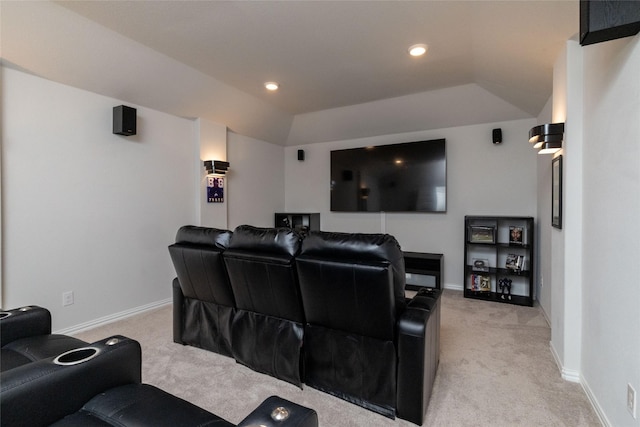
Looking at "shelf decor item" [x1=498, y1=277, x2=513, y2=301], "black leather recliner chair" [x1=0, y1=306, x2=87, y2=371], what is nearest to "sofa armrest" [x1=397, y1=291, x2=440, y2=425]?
"black leather recliner chair" [x1=0, y1=306, x2=87, y2=371]

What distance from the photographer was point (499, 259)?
13.6ft

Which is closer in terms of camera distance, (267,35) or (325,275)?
(325,275)

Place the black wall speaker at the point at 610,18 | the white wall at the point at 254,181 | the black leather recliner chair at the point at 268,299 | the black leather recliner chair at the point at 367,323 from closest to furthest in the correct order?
the black wall speaker at the point at 610,18 < the black leather recliner chair at the point at 367,323 < the black leather recliner chair at the point at 268,299 < the white wall at the point at 254,181

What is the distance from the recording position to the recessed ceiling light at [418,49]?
9.24 feet

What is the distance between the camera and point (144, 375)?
219 centimetres

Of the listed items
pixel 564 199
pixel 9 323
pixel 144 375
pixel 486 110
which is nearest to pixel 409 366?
pixel 564 199

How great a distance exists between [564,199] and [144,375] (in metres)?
3.28

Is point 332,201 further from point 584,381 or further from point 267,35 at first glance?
point 584,381

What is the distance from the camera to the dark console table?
164 inches

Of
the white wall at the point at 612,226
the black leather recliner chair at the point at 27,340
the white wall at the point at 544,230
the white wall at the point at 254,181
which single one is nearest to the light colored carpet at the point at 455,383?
the white wall at the point at 612,226

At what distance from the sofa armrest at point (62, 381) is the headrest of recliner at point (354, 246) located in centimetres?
102

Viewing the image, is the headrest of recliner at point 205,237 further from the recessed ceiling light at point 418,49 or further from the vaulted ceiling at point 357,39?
the recessed ceiling light at point 418,49

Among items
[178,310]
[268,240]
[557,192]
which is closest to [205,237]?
[268,240]

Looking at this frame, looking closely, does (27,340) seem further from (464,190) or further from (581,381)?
(464,190)
